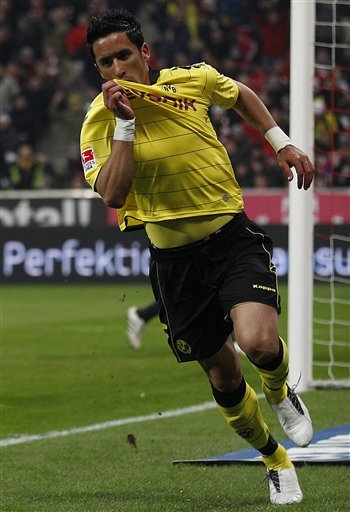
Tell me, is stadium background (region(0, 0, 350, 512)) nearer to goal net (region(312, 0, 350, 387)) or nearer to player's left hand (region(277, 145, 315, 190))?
goal net (region(312, 0, 350, 387))

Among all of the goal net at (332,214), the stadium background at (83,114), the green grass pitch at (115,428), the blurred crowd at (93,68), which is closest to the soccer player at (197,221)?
the green grass pitch at (115,428)

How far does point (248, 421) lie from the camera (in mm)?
5215

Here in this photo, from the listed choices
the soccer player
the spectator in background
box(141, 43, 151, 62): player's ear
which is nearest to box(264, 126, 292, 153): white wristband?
the soccer player

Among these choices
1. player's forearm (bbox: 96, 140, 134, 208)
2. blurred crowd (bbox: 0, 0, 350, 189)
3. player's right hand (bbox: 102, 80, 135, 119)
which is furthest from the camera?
blurred crowd (bbox: 0, 0, 350, 189)

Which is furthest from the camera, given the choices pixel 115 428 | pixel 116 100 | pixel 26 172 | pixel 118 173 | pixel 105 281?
pixel 26 172

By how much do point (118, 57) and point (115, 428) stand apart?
3.37 m

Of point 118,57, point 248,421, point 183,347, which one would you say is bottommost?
point 248,421

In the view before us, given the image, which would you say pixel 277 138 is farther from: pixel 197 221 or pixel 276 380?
pixel 276 380

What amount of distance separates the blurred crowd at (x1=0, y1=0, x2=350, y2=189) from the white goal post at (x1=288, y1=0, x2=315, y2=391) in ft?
36.9

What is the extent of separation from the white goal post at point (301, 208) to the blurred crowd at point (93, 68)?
1125cm

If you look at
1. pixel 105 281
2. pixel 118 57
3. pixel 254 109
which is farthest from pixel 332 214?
pixel 118 57

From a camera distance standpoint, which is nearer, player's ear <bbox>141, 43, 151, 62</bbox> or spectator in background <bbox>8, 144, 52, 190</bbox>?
player's ear <bbox>141, 43, 151, 62</bbox>

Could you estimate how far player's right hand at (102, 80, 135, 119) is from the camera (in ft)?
15.0

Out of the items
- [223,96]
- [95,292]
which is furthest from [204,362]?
[95,292]
